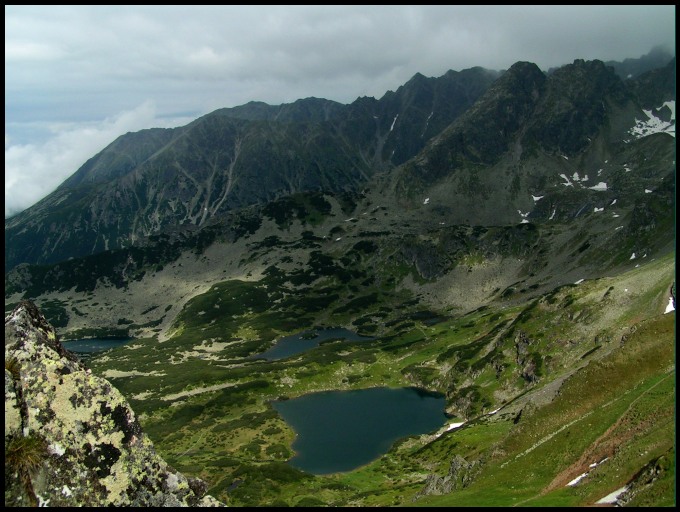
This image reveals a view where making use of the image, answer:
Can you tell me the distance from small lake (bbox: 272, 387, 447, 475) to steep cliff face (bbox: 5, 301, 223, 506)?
95957 millimetres

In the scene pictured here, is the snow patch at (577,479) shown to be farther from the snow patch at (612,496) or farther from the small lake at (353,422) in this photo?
the small lake at (353,422)

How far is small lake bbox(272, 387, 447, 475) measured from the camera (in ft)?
364

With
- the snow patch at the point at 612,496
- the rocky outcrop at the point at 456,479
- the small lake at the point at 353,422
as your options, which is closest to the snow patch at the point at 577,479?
the snow patch at the point at 612,496

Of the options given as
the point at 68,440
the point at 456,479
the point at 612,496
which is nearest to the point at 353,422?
the point at 456,479

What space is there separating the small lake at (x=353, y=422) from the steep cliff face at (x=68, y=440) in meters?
96.0

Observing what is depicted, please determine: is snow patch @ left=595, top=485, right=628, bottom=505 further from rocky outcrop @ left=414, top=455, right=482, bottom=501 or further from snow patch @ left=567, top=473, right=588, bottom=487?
rocky outcrop @ left=414, top=455, right=482, bottom=501

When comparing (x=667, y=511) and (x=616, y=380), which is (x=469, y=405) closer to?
(x=616, y=380)

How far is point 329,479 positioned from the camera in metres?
95.2

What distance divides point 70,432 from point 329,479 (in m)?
89.9

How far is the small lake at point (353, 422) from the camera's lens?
111062 mm

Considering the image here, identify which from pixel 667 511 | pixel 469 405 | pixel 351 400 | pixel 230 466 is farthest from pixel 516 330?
pixel 667 511

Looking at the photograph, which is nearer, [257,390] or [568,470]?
[568,470]

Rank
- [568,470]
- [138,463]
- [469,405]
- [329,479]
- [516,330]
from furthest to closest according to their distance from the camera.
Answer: [516,330] → [469,405] → [329,479] → [568,470] → [138,463]

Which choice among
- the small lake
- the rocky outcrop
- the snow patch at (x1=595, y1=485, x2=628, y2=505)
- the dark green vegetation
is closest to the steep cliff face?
the snow patch at (x1=595, y1=485, x2=628, y2=505)
